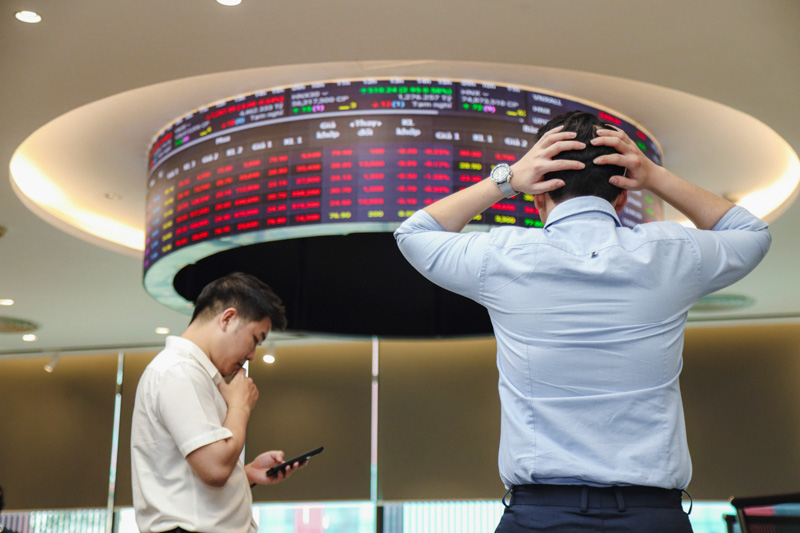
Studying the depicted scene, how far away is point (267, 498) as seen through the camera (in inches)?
293

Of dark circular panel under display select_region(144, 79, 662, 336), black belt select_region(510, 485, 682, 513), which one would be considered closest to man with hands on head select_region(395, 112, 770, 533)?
black belt select_region(510, 485, 682, 513)

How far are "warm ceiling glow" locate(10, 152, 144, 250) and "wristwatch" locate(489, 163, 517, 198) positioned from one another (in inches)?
126

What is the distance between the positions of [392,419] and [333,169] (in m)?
4.61

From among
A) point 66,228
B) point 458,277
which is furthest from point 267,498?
point 458,277

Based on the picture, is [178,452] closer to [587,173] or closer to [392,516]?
[587,173]

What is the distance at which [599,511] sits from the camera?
113 centimetres

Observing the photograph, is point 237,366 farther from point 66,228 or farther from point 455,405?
point 455,405

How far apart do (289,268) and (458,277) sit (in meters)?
2.39

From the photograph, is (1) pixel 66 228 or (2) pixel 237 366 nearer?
(2) pixel 237 366

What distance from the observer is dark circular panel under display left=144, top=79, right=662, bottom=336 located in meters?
2.99

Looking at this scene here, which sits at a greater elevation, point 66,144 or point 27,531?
point 66,144

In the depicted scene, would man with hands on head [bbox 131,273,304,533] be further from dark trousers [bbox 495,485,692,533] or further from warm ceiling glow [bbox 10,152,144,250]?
warm ceiling glow [bbox 10,152,144,250]

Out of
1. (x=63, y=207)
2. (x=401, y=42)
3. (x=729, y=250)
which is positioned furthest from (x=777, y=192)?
(x=63, y=207)

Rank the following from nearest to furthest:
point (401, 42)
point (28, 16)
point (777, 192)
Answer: point (28, 16), point (401, 42), point (777, 192)
